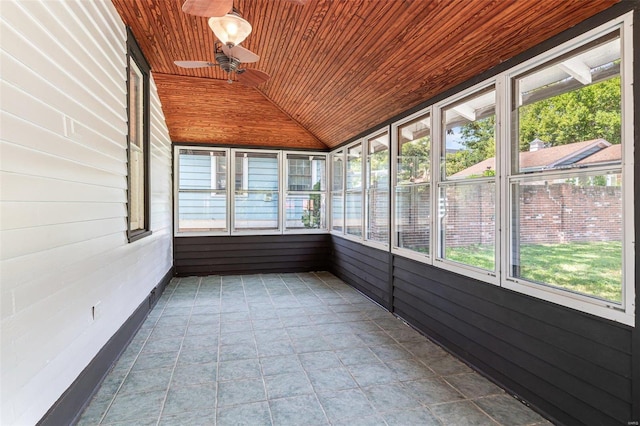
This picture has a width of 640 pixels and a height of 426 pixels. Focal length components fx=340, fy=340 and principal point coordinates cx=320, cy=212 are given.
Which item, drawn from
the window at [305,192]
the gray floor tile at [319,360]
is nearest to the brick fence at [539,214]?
the gray floor tile at [319,360]

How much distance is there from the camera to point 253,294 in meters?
5.24

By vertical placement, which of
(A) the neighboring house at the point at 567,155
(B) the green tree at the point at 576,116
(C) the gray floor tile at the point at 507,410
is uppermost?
(B) the green tree at the point at 576,116

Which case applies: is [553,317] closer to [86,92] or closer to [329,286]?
[86,92]

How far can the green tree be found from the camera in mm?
1950

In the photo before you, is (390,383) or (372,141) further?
(372,141)

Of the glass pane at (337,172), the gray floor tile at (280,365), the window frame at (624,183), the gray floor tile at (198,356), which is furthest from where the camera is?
the glass pane at (337,172)

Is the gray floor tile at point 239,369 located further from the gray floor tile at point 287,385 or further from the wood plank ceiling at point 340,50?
the wood plank ceiling at point 340,50

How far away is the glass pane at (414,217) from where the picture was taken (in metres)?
3.75

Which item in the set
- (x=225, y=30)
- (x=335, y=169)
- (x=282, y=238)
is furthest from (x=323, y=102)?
(x=282, y=238)

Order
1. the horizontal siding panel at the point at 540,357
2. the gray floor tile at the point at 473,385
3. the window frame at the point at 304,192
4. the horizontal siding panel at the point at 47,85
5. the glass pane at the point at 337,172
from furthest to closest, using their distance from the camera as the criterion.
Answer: the window frame at the point at 304,192, the glass pane at the point at 337,172, the gray floor tile at the point at 473,385, the horizontal siding panel at the point at 540,357, the horizontal siding panel at the point at 47,85

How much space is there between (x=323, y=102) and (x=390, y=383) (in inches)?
148

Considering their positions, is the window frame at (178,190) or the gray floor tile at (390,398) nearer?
the gray floor tile at (390,398)

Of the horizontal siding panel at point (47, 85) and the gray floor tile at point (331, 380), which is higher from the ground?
the horizontal siding panel at point (47, 85)

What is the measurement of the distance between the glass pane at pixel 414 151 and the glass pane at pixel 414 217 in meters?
0.12
